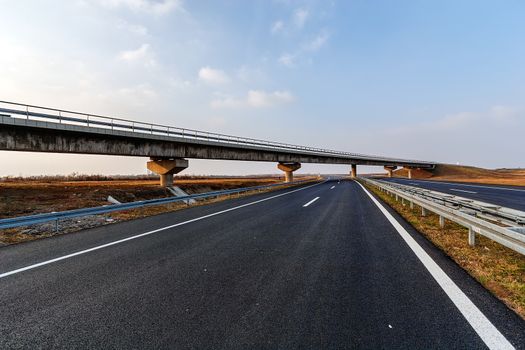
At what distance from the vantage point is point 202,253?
5.24 metres

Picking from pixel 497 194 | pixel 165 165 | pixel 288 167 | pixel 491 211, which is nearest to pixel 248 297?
pixel 491 211

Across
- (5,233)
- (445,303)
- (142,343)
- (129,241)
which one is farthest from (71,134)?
(445,303)

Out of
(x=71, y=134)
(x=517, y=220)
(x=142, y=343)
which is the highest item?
(x=71, y=134)

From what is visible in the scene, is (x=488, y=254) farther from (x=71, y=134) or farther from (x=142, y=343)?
(x=71, y=134)

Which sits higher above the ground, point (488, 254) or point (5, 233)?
point (488, 254)

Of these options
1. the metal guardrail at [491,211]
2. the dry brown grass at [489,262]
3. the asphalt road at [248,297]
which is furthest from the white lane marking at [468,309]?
the metal guardrail at [491,211]

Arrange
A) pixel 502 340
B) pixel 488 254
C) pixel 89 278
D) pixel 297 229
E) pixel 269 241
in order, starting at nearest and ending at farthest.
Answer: pixel 502 340
pixel 89 278
pixel 488 254
pixel 269 241
pixel 297 229

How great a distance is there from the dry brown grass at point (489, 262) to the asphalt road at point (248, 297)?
A: 0.70ft

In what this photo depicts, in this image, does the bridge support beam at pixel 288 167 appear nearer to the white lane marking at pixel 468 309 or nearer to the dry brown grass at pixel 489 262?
the dry brown grass at pixel 489 262

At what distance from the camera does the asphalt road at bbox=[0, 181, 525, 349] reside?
2.46m

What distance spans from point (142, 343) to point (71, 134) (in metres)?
20.4

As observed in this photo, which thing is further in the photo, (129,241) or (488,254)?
(129,241)

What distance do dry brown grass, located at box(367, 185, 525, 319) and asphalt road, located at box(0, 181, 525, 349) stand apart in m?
0.21

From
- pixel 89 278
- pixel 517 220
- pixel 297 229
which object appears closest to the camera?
pixel 89 278
